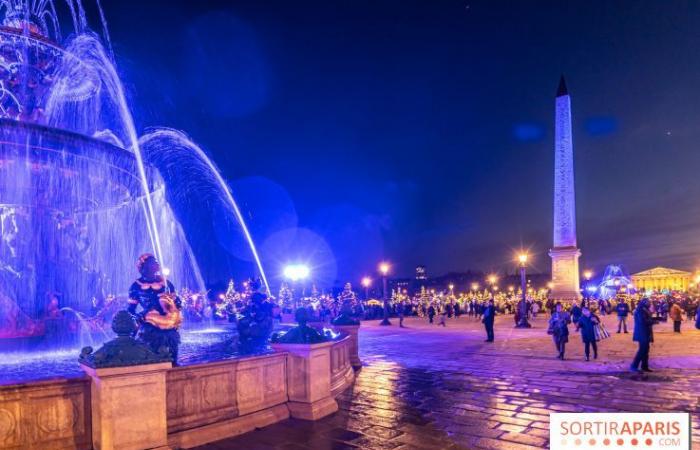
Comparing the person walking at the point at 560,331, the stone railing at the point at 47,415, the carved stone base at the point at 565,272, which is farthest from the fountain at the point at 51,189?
the carved stone base at the point at 565,272

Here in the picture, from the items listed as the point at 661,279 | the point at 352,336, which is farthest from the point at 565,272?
the point at 661,279

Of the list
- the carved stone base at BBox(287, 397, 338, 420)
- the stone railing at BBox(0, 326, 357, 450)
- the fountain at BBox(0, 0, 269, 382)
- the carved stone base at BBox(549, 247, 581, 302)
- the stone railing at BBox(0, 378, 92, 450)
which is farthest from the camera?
the carved stone base at BBox(549, 247, 581, 302)

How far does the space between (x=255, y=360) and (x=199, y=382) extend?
98 cm

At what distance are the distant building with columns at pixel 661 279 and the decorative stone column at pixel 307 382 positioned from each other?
161 metres

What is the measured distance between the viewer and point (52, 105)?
1301 cm

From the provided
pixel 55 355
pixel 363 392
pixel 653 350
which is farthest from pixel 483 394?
pixel 653 350

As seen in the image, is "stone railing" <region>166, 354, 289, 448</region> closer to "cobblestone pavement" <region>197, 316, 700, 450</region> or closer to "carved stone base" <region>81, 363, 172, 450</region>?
"cobblestone pavement" <region>197, 316, 700, 450</region>

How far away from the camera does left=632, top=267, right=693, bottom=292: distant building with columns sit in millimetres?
142500

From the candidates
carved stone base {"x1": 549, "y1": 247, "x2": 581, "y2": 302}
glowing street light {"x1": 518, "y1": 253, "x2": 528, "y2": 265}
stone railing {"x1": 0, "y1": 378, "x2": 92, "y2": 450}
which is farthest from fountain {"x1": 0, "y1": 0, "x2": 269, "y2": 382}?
carved stone base {"x1": 549, "y1": 247, "x2": 581, "y2": 302}

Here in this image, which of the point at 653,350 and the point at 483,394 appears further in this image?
the point at 653,350

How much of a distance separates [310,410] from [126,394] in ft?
9.67

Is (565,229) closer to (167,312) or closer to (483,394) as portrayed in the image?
(483,394)

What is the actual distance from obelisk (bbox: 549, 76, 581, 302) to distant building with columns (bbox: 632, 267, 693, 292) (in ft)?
385

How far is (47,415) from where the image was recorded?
5348 mm
